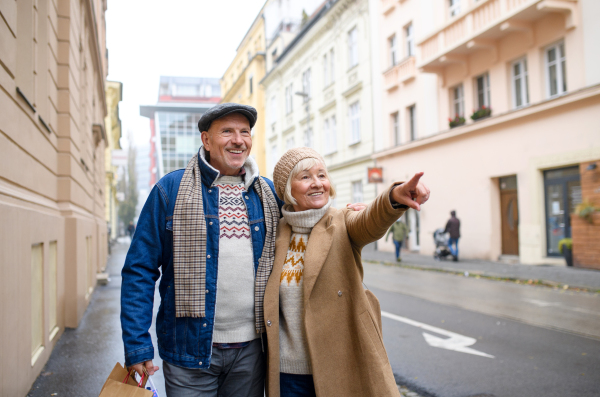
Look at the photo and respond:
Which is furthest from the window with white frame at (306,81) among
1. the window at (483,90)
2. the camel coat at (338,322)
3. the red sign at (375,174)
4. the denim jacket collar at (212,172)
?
the camel coat at (338,322)

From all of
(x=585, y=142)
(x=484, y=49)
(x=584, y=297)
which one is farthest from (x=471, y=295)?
(x=484, y=49)

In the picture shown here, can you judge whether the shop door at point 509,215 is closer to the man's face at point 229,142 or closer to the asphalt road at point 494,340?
the asphalt road at point 494,340

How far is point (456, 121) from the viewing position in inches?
691

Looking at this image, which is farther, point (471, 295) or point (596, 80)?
point (596, 80)

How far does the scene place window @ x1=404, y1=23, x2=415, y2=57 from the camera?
20500 mm

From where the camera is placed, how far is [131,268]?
2309 mm

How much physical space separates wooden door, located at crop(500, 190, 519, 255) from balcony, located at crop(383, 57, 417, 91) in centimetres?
660

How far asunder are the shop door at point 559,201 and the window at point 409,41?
8.68 metres

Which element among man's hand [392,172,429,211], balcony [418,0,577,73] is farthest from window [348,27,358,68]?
man's hand [392,172,429,211]

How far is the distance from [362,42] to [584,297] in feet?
56.6

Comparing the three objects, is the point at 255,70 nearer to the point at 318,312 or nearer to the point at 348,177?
the point at 348,177

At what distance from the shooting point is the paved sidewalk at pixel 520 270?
11.0 meters

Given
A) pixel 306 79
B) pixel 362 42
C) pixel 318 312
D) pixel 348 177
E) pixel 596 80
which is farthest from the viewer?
pixel 306 79

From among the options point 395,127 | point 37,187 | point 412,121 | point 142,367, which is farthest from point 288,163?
point 395,127
